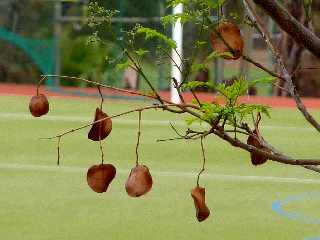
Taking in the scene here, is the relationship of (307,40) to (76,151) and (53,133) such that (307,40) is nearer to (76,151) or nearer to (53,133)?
(76,151)

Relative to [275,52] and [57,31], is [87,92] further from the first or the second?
[275,52]

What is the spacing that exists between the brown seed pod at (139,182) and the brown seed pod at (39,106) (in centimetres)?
27

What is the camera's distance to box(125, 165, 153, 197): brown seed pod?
202 cm

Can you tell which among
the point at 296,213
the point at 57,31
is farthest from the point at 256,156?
the point at 57,31

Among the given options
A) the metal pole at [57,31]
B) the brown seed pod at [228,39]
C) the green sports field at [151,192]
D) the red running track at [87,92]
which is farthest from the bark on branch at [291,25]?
the metal pole at [57,31]

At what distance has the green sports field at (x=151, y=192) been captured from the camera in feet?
22.1

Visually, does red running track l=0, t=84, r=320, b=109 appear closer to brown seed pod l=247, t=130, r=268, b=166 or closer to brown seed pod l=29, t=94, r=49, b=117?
brown seed pod l=247, t=130, r=268, b=166

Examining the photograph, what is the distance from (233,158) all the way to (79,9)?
9567 mm

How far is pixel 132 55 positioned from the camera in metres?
2.32

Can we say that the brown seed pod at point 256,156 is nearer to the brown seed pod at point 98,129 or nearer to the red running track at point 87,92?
the brown seed pod at point 98,129

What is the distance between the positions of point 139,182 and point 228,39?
0.34m

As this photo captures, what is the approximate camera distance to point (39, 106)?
7.18ft

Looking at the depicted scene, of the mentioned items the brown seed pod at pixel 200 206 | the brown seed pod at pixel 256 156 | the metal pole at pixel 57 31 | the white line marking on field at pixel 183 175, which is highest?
the metal pole at pixel 57 31

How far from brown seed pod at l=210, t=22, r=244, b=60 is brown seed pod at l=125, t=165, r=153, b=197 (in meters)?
0.29
